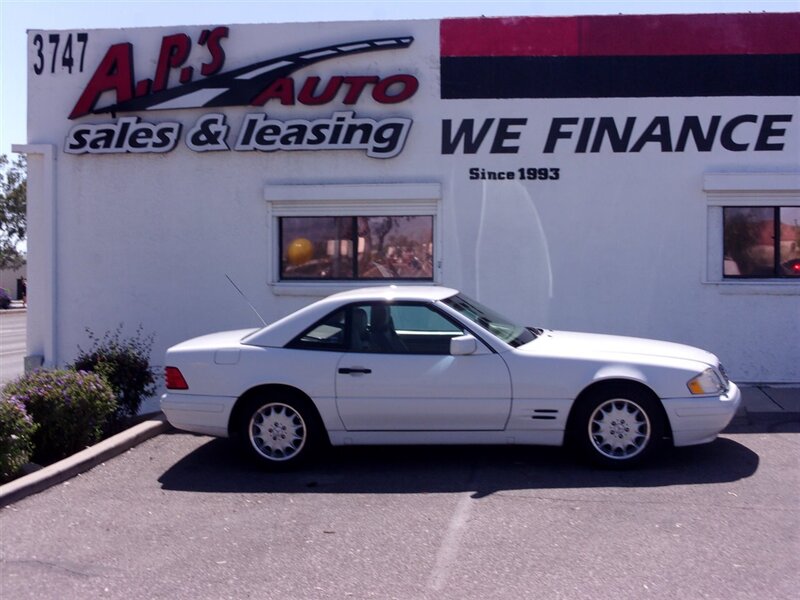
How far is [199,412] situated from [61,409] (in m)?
1.31

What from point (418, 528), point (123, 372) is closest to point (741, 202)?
point (418, 528)

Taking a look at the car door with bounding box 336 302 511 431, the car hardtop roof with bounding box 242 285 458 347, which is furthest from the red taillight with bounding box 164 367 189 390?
the car door with bounding box 336 302 511 431

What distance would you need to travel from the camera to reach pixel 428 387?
766cm

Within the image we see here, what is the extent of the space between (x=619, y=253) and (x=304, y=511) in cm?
636

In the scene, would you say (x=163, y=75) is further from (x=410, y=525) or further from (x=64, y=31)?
(x=410, y=525)

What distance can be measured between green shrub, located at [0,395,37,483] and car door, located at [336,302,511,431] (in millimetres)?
2529

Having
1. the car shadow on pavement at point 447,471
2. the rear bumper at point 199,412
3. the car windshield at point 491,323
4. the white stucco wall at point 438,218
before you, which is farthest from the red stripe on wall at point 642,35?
the rear bumper at point 199,412

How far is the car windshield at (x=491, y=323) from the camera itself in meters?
8.02

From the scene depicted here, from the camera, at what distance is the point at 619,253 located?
11.7 meters

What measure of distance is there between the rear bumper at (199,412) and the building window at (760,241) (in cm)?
683

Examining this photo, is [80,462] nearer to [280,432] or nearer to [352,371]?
[280,432]

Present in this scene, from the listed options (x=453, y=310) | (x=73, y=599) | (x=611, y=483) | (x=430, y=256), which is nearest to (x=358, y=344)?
(x=453, y=310)

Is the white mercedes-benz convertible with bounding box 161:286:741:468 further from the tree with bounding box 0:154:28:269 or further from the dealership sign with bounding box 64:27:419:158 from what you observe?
the tree with bounding box 0:154:28:269

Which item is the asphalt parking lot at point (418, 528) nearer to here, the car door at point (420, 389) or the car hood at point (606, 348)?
the car door at point (420, 389)
